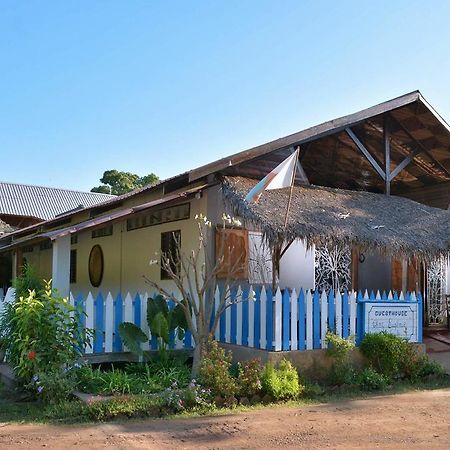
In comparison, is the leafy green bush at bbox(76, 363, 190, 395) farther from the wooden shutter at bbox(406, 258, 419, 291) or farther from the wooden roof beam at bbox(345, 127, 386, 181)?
the wooden shutter at bbox(406, 258, 419, 291)

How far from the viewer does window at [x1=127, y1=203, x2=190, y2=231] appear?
10586 millimetres

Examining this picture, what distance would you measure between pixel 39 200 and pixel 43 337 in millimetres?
35068

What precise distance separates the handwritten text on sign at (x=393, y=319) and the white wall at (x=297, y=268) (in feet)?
7.60

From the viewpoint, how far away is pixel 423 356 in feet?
29.0

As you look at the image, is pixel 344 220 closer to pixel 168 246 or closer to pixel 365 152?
pixel 365 152

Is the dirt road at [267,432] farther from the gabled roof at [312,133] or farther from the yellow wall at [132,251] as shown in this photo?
the yellow wall at [132,251]

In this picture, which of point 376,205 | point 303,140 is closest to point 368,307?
point 376,205

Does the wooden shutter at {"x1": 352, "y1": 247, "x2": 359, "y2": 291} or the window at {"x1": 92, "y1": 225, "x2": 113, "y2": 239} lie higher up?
the window at {"x1": 92, "y1": 225, "x2": 113, "y2": 239}

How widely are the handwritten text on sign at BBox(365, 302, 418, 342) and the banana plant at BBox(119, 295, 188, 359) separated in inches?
117

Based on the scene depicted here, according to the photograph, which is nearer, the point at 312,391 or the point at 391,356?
the point at 312,391

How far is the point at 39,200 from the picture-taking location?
131 ft

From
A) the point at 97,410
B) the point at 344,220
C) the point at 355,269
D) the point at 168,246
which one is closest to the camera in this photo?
the point at 97,410

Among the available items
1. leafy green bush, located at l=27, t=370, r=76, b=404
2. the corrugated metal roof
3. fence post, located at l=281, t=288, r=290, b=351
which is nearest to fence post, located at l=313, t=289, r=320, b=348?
fence post, located at l=281, t=288, r=290, b=351

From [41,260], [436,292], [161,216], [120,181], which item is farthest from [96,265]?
[120,181]
